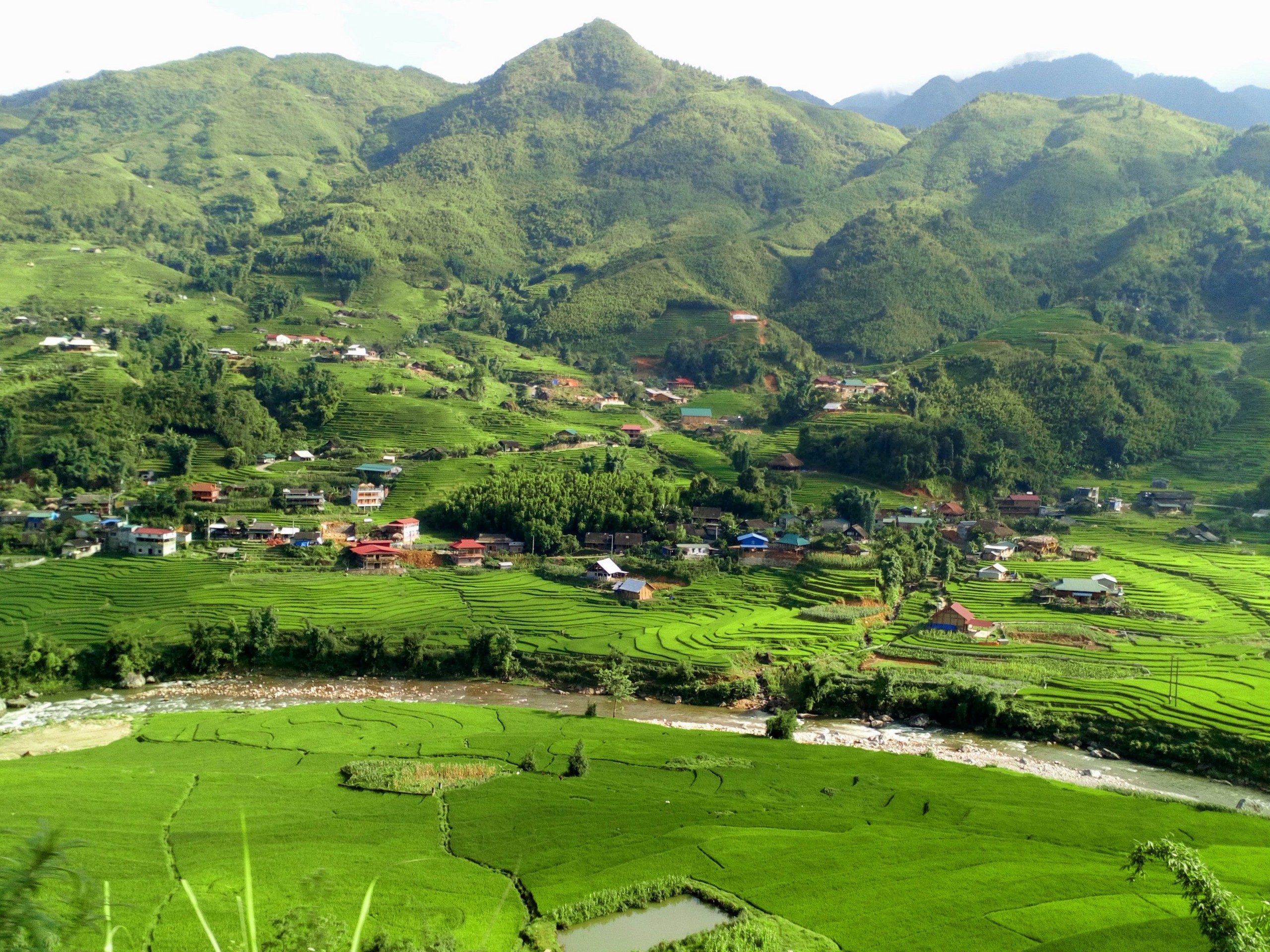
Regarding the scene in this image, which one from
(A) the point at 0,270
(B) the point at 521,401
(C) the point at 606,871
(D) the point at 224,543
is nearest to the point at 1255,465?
(B) the point at 521,401

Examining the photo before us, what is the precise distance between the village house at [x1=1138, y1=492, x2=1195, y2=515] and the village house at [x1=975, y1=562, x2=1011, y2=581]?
71.8 feet

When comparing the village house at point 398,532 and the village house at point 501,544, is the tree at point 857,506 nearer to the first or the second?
the village house at point 501,544

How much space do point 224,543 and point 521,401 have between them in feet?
130

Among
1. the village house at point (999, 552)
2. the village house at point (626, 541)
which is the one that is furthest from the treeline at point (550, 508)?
the village house at point (999, 552)

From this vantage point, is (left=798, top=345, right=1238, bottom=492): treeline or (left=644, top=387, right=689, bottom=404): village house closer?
(left=798, top=345, right=1238, bottom=492): treeline

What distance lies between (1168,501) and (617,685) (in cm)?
5336

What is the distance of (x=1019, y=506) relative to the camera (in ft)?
239

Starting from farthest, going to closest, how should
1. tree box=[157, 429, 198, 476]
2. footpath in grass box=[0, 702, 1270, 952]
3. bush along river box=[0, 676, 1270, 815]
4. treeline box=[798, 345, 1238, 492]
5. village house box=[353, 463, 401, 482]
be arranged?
treeline box=[798, 345, 1238, 492] → village house box=[353, 463, 401, 482] → tree box=[157, 429, 198, 476] → bush along river box=[0, 676, 1270, 815] → footpath in grass box=[0, 702, 1270, 952]

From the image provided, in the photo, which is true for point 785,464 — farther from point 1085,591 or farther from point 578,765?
point 578,765

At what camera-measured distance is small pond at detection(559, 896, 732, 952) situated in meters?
21.8

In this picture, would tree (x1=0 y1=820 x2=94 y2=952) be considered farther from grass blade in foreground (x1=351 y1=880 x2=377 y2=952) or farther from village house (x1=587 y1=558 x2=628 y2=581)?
village house (x1=587 y1=558 x2=628 y2=581)

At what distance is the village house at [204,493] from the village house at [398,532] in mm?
12108

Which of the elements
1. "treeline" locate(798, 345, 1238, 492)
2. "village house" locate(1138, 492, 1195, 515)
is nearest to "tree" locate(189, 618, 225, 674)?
"treeline" locate(798, 345, 1238, 492)

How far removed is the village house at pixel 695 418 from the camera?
93.1 m
